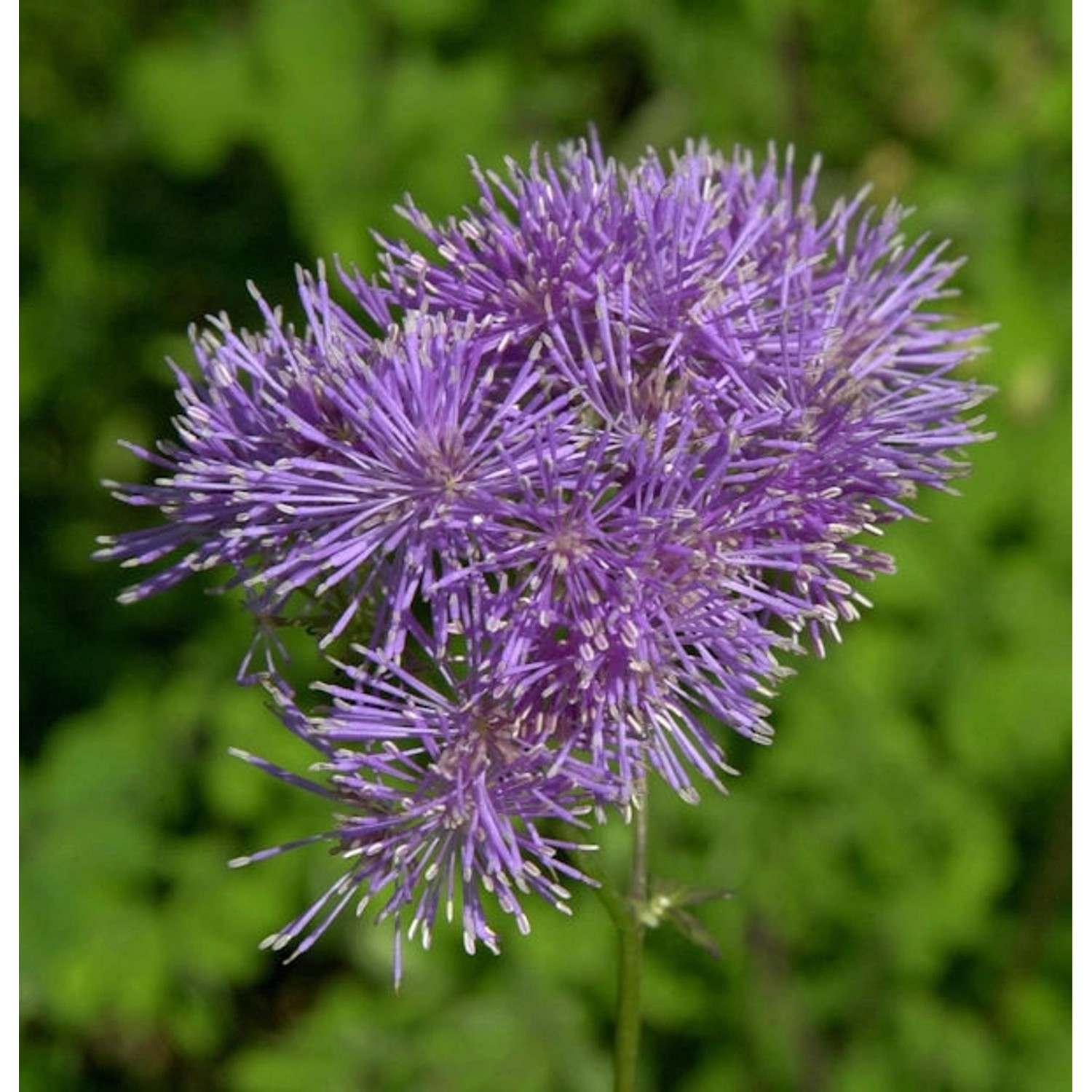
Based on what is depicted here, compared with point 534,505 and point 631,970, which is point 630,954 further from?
point 534,505

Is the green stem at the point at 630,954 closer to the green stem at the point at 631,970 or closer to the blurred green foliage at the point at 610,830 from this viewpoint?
the green stem at the point at 631,970

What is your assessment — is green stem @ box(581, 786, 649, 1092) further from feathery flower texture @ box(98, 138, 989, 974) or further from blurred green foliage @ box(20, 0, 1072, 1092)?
blurred green foliage @ box(20, 0, 1072, 1092)

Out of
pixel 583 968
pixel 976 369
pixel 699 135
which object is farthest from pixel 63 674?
pixel 976 369

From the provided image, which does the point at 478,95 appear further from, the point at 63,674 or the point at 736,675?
the point at 736,675

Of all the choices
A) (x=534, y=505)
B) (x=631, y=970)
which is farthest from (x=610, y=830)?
(x=534, y=505)

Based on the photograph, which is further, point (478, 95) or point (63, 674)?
point (63, 674)

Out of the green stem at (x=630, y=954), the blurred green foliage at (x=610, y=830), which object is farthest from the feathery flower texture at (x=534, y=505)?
the blurred green foliage at (x=610, y=830)
